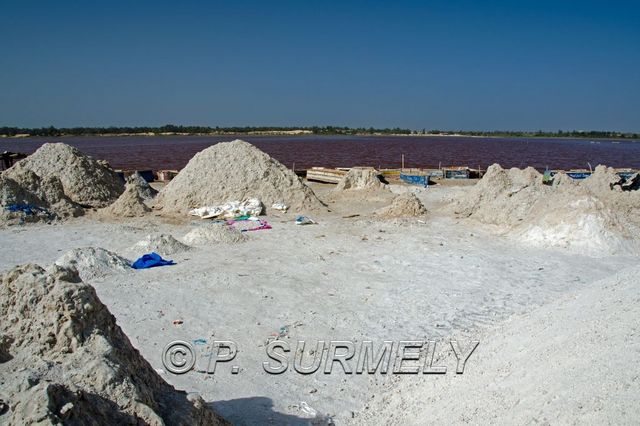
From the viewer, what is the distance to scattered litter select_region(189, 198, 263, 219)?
1588 centimetres

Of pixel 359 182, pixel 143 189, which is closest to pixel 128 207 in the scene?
pixel 143 189

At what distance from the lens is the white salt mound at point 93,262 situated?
9141 mm

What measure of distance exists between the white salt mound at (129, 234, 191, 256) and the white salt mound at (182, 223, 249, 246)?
0.66 m

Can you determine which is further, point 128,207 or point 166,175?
point 166,175

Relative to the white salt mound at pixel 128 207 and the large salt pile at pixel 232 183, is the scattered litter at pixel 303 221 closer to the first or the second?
the large salt pile at pixel 232 183

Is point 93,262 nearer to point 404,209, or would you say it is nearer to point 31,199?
point 31,199

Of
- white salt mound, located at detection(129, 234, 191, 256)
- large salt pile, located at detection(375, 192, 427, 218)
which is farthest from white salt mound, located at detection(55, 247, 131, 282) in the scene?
large salt pile, located at detection(375, 192, 427, 218)

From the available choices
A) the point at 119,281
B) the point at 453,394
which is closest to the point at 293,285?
the point at 119,281

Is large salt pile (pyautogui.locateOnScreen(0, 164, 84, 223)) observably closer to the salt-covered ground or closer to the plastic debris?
the salt-covered ground

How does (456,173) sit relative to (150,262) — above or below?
above

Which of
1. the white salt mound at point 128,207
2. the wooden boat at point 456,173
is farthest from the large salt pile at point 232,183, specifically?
the wooden boat at point 456,173

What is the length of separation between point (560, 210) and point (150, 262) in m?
9.91

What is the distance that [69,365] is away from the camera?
3.29m

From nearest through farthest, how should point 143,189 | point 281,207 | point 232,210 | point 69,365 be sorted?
point 69,365 < point 232,210 < point 281,207 < point 143,189
